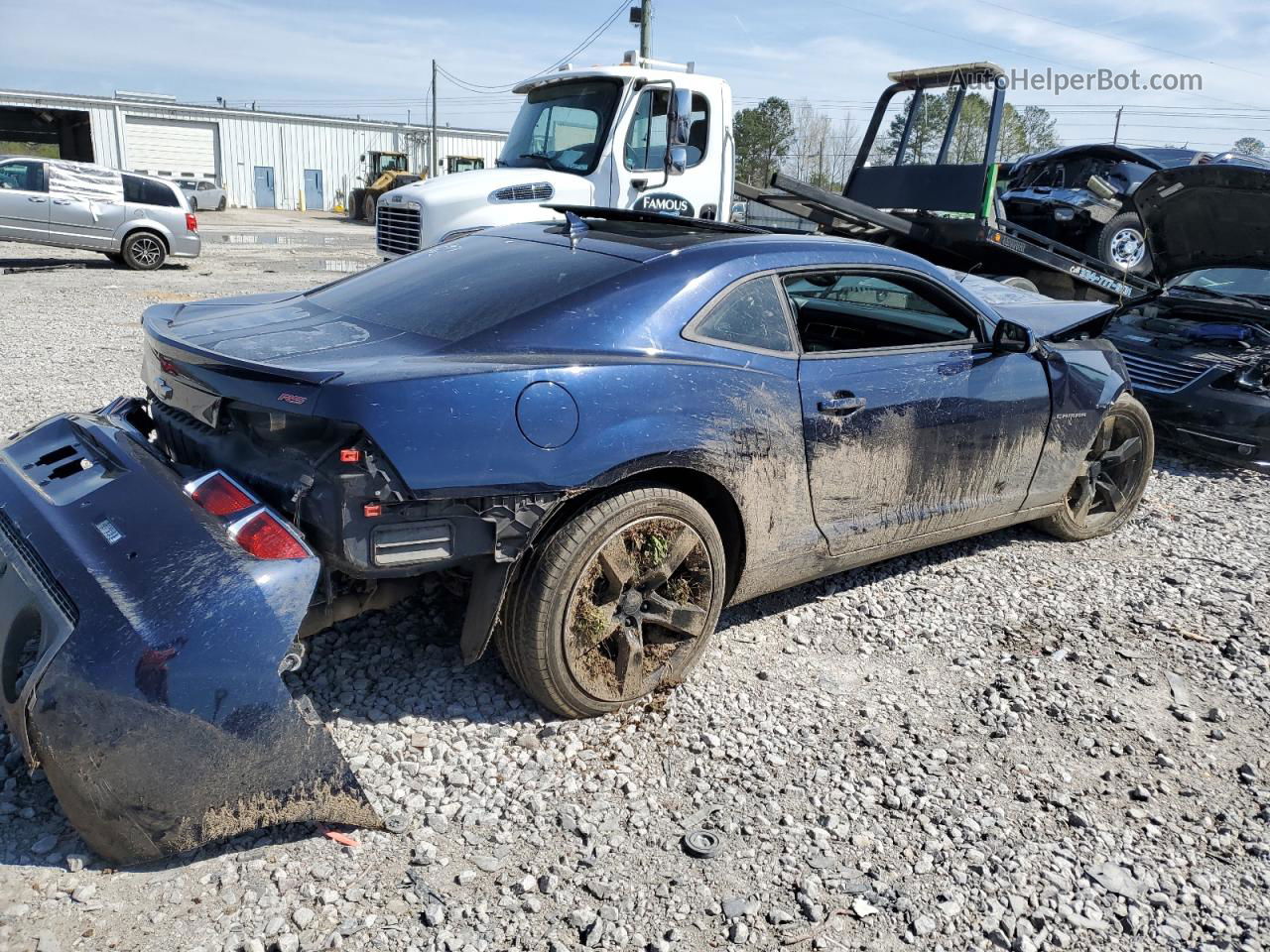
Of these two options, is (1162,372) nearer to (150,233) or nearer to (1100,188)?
(1100,188)

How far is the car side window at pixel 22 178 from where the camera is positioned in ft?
50.4

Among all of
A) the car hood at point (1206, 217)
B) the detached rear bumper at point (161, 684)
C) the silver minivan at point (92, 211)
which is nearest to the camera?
the detached rear bumper at point (161, 684)

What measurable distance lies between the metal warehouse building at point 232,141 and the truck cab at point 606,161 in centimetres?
3903

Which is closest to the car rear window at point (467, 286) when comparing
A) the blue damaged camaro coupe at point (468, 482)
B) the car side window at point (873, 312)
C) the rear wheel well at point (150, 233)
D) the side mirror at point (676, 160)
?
the blue damaged camaro coupe at point (468, 482)

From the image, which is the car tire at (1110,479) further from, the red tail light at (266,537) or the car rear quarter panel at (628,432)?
the red tail light at (266,537)

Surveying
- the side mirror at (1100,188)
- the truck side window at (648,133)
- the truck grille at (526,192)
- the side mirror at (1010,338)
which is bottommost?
the side mirror at (1010,338)

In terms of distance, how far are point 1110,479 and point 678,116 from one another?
5.00 meters

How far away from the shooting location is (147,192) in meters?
16.1

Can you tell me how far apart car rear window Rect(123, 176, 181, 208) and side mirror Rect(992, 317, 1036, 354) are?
52.1 ft

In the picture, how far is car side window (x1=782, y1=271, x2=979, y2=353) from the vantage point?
4.03m

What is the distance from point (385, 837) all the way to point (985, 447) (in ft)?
9.44

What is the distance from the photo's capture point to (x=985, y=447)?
13.5 ft

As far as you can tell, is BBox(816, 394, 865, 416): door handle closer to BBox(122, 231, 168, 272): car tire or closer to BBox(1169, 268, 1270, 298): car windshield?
BBox(1169, 268, 1270, 298): car windshield

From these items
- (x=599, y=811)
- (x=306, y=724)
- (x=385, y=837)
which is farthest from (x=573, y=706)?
(x=306, y=724)
